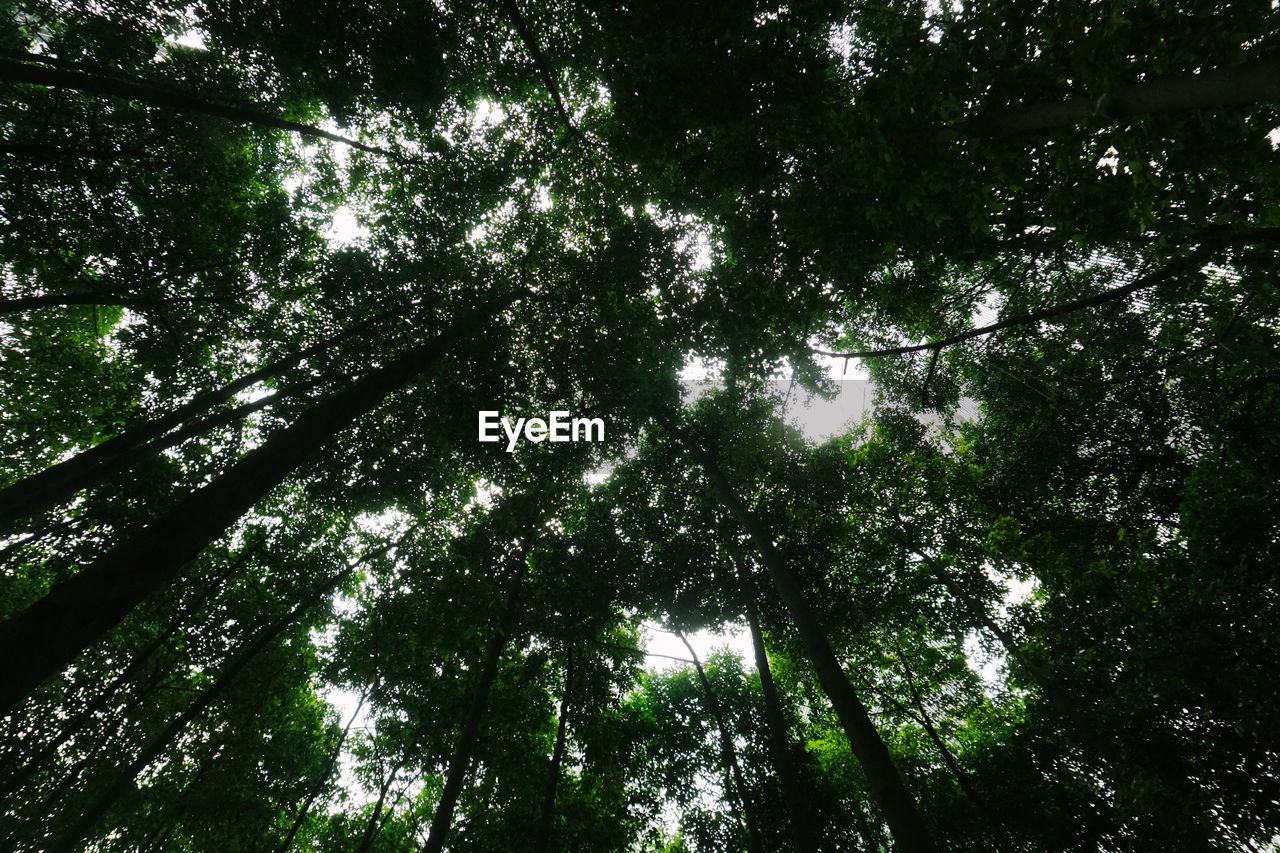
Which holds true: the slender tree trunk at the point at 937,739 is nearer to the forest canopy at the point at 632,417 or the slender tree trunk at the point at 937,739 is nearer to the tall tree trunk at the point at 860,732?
the forest canopy at the point at 632,417

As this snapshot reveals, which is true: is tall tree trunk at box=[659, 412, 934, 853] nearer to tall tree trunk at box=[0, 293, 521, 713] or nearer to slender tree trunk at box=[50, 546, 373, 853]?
tall tree trunk at box=[0, 293, 521, 713]

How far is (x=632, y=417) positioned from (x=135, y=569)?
9.36m

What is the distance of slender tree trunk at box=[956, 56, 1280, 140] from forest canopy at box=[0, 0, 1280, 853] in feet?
0.10

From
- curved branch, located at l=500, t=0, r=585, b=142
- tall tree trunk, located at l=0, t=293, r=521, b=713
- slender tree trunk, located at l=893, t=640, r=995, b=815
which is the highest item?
curved branch, located at l=500, t=0, r=585, b=142

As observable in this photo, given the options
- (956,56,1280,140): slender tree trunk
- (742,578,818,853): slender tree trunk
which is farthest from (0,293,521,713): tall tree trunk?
(742,578,818,853): slender tree trunk

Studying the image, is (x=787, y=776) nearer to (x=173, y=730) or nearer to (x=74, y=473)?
(x=74, y=473)

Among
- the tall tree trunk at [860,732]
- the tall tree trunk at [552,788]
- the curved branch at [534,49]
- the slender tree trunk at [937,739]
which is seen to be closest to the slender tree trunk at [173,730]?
the tall tree trunk at [552,788]

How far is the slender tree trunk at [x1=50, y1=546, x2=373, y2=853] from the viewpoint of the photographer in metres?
9.10

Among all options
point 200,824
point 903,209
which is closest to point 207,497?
point 903,209

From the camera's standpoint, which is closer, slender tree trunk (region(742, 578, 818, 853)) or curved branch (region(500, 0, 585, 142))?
curved branch (region(500, 0, 585, 142))

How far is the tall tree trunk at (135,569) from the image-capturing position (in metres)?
2.58

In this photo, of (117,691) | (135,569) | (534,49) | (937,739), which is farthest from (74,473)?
(937,739)

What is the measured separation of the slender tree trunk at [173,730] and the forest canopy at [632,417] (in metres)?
0.19

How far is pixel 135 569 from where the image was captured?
10.6 feet
